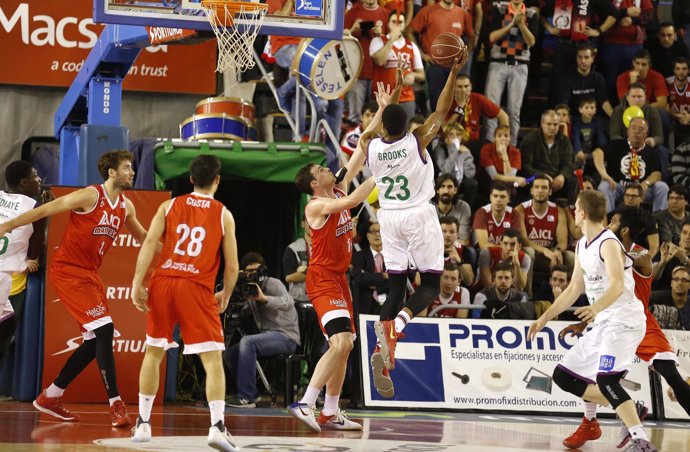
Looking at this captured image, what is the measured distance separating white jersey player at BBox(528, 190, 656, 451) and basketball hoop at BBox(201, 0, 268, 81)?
3567 mm

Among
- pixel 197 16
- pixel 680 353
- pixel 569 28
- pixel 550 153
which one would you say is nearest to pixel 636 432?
pixel 680 353

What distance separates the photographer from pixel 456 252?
13.6 meters

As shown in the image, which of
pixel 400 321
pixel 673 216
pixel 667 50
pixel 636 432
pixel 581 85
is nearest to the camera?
pixel 636 432

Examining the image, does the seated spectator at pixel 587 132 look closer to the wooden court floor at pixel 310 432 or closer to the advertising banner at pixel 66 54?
the wooden court floor at pixel 310 432

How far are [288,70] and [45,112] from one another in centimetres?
405

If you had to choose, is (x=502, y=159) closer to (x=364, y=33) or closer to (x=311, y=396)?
(x=364, y=33)

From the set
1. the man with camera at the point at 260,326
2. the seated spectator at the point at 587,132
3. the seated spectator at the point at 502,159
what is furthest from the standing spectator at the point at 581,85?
the man with camera at the point at 260,326

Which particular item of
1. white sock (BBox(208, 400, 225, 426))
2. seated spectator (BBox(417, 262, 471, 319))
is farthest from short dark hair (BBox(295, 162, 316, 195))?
seated spectator (BBox(417, 262, 471, 319))

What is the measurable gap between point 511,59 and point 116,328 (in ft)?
25.5

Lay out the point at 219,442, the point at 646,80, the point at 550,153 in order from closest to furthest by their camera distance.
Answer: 1. the point at 219,442
2. the point at 550,153
3. the point at 646,80

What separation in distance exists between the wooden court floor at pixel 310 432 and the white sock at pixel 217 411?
433 mm

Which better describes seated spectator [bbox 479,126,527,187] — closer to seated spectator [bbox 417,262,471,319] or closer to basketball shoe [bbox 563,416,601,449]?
seated spectator [bbox 417,262,471,319]

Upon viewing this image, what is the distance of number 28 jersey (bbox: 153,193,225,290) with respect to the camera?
322 inches

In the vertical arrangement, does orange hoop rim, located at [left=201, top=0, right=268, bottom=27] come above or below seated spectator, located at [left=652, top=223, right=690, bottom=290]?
above
